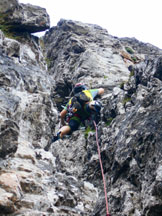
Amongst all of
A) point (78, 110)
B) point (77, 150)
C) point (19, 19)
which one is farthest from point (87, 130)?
point (19, 19)

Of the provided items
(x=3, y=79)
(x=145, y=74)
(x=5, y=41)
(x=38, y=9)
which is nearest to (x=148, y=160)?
(x=145, y=74)

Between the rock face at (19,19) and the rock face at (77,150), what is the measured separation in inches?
8.2

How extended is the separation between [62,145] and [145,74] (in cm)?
432

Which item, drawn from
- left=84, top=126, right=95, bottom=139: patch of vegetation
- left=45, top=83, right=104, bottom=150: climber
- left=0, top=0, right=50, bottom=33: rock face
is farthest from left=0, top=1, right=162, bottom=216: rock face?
left=45, top=83, right=104, bottom=150: climber

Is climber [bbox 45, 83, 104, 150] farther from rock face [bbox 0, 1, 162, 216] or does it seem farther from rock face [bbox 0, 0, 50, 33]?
rock face [bbox 0, 0, 50, 33]

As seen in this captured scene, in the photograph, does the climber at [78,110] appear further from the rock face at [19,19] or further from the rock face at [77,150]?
the rock face at [19,19]

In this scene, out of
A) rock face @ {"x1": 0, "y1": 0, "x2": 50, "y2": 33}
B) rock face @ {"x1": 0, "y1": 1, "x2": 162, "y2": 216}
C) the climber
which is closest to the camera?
rock face @ {"x1": 0, "y1": 1, "x2": 162, "y2": 216}

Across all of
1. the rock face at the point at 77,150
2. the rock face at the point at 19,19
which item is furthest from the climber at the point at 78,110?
the rock face at the point at 19,19

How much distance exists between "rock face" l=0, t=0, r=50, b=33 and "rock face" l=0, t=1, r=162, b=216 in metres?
0.21

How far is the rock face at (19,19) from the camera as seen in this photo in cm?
1606

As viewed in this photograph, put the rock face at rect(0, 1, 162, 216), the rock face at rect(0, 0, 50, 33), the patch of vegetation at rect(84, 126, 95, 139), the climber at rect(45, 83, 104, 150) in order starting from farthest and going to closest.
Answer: the rock face at rect(0, 0, 50, 33) < the climber at rect(45, 83, 104, 150) < the patch of vegetation at rect(84, 126, 95, 139) < the rock face at rect(0, 1, 162, 216)

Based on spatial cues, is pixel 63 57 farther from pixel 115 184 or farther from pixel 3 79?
pixel 115 184

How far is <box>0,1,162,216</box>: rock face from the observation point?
571 cm

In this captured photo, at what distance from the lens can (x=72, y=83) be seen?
18.0 m
